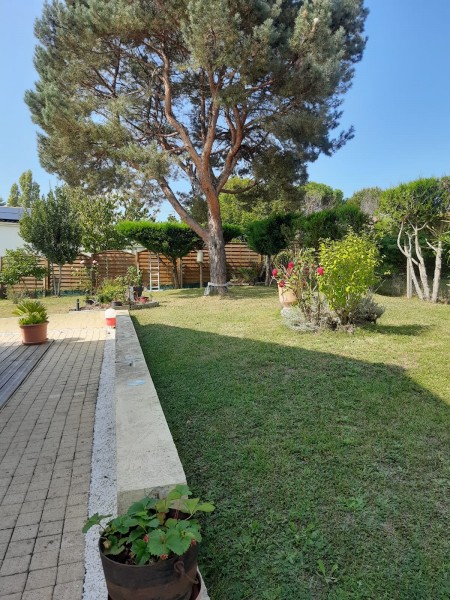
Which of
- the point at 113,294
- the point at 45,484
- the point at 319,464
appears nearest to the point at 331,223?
the point at 113,294

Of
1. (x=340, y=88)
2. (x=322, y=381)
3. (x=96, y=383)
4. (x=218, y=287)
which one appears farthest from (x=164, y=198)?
(x=322, y=381)

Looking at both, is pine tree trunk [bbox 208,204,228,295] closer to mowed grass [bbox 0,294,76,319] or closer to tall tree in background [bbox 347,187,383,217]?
mowed grass [bbox 0,294,76,319]

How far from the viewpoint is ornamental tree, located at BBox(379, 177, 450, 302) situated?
9250mm

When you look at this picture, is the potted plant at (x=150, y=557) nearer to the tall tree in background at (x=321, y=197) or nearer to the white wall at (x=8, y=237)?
the white wall at (x=8, y=237)

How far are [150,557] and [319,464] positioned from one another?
126cm

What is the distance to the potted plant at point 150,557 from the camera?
1.26 meters

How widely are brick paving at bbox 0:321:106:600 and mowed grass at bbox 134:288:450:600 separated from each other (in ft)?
2.16

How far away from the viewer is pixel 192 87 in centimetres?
1256

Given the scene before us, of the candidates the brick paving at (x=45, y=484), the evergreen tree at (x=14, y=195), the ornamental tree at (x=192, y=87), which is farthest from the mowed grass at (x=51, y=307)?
the evergreen tree at (x=14, y=195)

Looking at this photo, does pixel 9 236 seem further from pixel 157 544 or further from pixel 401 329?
pixel 157 544

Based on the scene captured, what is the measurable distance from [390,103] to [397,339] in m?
8.20

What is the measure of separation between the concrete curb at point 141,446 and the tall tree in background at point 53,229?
12491 millimetres

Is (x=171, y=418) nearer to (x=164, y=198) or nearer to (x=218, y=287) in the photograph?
(x=218, y=287)

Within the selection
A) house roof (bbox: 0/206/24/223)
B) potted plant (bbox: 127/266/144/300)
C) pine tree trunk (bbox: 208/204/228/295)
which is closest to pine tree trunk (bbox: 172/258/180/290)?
pine tree trunk (bbox: 208/204/228/295)
